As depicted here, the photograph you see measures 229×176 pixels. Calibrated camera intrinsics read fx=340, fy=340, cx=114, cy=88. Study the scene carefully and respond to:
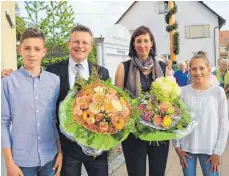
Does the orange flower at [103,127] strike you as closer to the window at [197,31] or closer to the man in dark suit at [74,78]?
the man in dark suit at [74,78]

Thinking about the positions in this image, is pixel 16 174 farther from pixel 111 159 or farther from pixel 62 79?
pixel 111 159

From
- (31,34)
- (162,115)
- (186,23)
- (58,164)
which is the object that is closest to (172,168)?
(162,115)

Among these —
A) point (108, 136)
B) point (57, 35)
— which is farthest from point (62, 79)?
point (57, 35)

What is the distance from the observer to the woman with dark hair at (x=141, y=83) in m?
3.01

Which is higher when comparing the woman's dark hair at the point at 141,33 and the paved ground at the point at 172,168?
the woman's dark hair at the point at 141,33

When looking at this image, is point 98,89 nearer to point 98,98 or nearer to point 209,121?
point 98,98

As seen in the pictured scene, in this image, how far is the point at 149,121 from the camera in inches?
108

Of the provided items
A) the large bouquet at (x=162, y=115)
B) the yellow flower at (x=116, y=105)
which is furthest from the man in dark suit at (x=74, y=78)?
the large bouquet at (x=162, y=115)

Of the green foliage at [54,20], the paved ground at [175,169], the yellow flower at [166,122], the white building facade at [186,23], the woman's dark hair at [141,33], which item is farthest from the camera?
the white building facade at [186,23]

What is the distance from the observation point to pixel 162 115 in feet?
9.02

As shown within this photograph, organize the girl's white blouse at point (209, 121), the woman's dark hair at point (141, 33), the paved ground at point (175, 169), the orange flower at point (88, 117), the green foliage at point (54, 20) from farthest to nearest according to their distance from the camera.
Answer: the green foliage at point (54, 20), the paved ground at point (175, 169), the woman's dark hair at point (141, 33), the girl's white blouse at point (209, 121), the orange flower at point (88, 117)

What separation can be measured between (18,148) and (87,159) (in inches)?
21.8

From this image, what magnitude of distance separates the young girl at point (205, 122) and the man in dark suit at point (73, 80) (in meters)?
0.80

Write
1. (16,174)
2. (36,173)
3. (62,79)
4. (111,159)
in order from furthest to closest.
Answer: (111,159) → (62,79) → (36,173) → (16,174)
